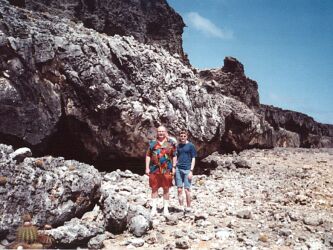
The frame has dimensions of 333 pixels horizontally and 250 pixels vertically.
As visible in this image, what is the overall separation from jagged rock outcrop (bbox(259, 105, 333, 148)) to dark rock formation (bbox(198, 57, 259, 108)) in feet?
60.6

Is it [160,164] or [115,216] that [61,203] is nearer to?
[115,216]

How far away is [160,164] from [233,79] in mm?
32373

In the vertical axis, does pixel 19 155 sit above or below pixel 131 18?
below

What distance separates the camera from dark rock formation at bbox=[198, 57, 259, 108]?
40125 millimetres

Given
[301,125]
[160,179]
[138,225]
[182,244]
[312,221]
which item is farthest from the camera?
[301,125]

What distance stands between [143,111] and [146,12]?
21190 millimetres

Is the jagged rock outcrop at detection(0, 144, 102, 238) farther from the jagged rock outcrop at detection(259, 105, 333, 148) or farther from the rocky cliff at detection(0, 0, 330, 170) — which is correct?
the jagged rock outcrop at detection(259, 105, 333, 148)

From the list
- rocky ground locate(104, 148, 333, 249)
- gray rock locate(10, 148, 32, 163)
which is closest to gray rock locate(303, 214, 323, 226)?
rocky ground locate(104, 148, 333, 249)

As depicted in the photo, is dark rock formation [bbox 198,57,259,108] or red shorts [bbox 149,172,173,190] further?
dark rock formation [bbox 198,57,259,108]

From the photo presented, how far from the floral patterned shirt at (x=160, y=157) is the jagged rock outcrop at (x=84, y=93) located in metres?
6.09

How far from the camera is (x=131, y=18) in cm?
3238

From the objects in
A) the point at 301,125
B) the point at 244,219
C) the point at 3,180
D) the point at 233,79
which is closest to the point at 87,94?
the point at 3,180

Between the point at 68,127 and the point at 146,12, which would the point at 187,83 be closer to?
the point at 68,127

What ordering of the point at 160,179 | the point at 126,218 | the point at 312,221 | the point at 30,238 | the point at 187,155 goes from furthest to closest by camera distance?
1. the point at 187,155
2. the point at 160,179
3. the point at 312,221
4. the point at 126,218
5. the point at 30,238
